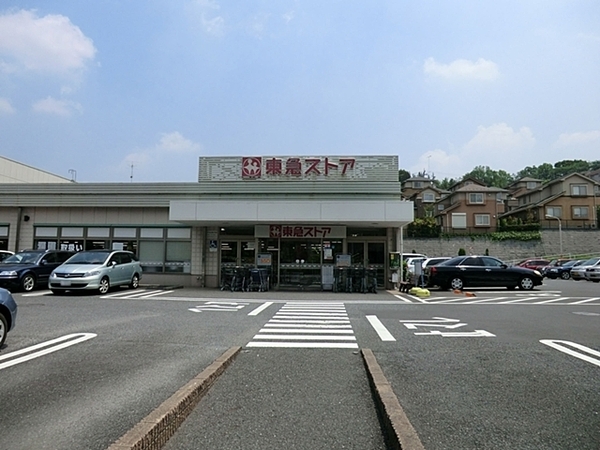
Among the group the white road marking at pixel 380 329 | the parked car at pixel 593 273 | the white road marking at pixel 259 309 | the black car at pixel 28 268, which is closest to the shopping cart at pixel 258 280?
the white road marking at pixel 259 309

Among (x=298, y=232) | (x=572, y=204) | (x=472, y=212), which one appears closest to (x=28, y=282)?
(x=298, y=232)

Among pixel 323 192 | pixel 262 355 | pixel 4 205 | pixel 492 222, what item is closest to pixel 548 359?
pixel 262 355

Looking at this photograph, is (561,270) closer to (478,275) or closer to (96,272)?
(478,275)

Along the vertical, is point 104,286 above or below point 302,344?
above

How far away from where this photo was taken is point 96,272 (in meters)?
16.7

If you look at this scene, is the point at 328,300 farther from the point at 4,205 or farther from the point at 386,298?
the point at 4,205

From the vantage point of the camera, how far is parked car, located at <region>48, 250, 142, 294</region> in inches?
633

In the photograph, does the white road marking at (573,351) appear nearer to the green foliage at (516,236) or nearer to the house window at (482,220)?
the green foliage at (516,236)

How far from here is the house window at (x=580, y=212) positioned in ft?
168

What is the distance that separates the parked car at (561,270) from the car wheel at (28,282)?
32.6 metres

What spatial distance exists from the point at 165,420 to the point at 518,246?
158ft

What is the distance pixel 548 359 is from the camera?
6.58 m

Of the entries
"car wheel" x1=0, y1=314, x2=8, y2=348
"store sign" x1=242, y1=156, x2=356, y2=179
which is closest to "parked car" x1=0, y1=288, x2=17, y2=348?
"car wheel" x1=0, y1=314, x2=8, y2=348

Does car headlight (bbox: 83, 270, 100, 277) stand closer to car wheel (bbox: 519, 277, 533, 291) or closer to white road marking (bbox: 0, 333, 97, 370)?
white road marking (bbox: 0, 333, 97, 370)
